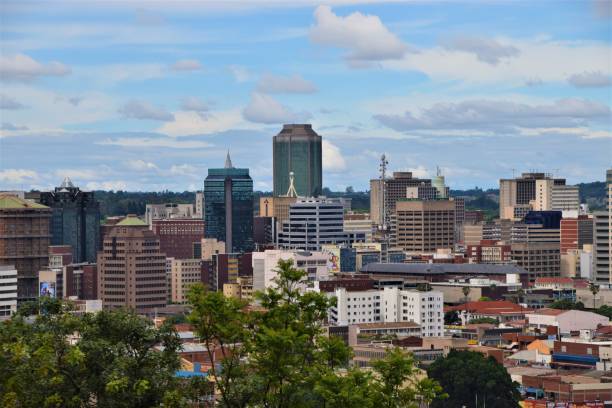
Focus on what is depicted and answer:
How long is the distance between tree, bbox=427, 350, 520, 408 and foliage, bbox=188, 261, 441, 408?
5933cm

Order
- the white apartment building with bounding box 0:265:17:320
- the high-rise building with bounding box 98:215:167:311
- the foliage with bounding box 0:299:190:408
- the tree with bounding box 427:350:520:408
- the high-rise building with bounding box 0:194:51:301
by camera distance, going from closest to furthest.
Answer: the foliage with bounding box 0:299:190:408, the tree with bounding box 427:350:520:408, the white apartment building with bounding box 0:265:17:320, the high-rise building with bounding box 98:215:167:311, the high-rise building with bounding box 0:194:51:301

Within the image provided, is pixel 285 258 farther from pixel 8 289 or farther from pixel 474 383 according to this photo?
pixel 474 383

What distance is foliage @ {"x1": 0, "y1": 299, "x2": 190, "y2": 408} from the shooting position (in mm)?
41375

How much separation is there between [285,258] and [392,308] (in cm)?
2778

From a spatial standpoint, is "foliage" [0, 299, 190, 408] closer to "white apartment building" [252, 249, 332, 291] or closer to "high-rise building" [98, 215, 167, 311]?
"white apartment building" [252, 249, 332, 291]

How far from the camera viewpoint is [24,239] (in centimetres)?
19075

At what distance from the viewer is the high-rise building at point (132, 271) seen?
18688 cm

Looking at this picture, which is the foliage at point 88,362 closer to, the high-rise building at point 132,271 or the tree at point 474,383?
the tree at point 474,383

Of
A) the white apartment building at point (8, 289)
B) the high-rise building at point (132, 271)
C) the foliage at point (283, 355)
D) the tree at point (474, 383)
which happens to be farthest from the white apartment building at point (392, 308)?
the foliage at point (283, 355)

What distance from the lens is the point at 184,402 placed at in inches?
1607

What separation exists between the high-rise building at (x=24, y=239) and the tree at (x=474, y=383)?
88098mm

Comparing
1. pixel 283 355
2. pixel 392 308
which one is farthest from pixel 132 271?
pixel 283 355

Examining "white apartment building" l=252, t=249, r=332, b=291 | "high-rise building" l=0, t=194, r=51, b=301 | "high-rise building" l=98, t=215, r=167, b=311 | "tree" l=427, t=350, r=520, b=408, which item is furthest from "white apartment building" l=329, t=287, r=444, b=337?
"high-rise building" l=0, t=194, r=51, b=301

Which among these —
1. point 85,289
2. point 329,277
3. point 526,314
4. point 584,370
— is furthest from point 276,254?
point 584,370
